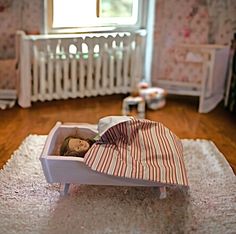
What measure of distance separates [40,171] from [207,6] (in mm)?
2280

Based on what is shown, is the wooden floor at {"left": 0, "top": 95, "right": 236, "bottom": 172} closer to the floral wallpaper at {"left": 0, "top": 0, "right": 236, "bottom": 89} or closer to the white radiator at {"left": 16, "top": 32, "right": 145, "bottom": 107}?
the white radiator at {"left": 16, "top": 32, "right": 145, "bottom": 107}

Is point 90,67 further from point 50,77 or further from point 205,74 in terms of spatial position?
point 205,74

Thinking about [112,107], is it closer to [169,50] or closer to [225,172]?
[169,50]

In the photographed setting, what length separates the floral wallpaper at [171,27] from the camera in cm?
398

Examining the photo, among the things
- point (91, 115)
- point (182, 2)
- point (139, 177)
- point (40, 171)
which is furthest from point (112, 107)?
point (139, 177)

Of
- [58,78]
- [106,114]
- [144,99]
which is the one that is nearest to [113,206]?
[106,114]

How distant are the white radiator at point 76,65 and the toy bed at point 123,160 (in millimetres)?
1381

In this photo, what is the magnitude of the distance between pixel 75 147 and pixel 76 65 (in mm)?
1611

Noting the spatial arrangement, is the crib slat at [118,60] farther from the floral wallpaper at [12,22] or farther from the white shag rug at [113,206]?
the white shag rug at [113,206]

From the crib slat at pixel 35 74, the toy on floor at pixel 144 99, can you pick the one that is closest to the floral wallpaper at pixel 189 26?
the toy on floor at pixel 144 99

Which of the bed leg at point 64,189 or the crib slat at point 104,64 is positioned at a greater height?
the crib slat at point 104,64

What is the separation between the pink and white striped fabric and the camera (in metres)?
2.43

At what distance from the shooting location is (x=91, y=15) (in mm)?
4203

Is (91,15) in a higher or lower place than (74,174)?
higher
